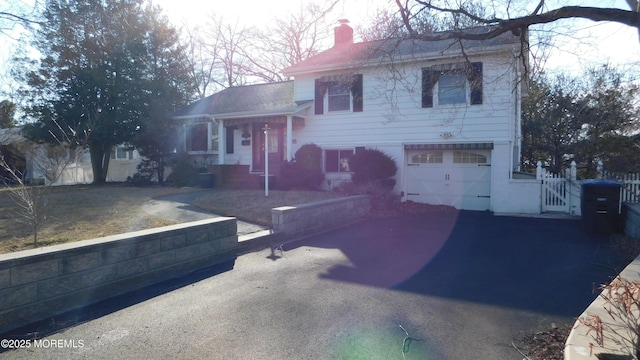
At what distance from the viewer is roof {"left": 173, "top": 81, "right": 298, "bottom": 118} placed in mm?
16234

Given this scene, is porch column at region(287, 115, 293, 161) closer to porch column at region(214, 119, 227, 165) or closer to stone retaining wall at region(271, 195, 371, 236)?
porch column at region(214, 119, 227, 165)

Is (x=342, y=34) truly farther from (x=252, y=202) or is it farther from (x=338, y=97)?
(x=252, y=202)

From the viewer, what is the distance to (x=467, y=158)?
46.3ft

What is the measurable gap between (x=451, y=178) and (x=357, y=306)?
35.6 ft

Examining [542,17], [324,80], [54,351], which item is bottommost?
[54,351]

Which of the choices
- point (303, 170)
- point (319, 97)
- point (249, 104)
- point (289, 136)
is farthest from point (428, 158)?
point (249, 104)

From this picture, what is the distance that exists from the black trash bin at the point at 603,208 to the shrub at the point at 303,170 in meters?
8.85

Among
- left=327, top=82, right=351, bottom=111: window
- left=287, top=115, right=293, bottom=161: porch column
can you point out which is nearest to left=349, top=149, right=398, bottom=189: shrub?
left=327, top=82, right=351, bottom=111: window

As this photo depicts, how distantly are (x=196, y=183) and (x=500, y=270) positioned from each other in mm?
13379

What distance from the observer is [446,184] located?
1448cm

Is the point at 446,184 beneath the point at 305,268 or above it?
above

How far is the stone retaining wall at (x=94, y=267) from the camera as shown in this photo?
4094 millimetres

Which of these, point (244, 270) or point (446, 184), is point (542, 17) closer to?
point (244, 270)

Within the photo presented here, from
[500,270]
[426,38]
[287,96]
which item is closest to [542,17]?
[426,38]
